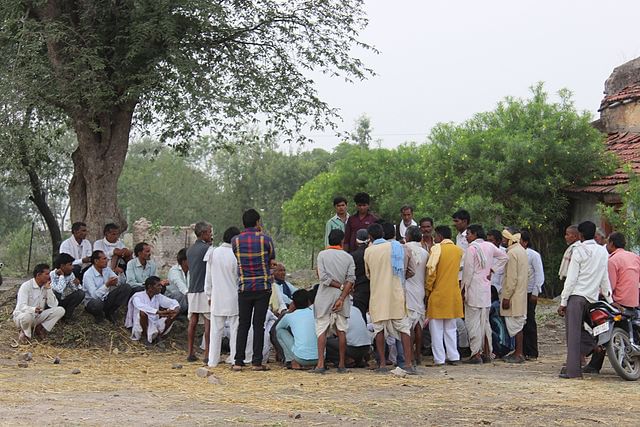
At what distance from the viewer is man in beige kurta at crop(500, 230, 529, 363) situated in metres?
12.2

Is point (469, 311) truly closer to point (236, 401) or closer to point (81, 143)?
point (236, 401)

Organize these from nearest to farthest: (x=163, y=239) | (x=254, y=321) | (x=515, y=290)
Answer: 1. (x=254, y=321)
2. (x=515, y=290)
3. (x=163, y=239)

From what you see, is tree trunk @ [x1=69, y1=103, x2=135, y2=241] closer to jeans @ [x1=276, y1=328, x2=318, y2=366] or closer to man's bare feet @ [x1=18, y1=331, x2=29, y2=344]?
man's bare feet @ [x1=18, y1=331, x2=29, y2=344]

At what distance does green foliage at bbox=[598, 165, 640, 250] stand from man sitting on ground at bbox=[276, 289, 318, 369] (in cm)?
709

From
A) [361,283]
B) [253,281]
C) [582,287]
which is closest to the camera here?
[582,287]

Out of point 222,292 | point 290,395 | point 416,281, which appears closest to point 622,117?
point 416,281

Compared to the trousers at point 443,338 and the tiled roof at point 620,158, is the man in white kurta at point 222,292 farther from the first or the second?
the tiled roof at point 620,158

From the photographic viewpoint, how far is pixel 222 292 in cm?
1152

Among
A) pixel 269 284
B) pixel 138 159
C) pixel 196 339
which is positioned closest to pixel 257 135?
pixel 196 339

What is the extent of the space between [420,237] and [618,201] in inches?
322

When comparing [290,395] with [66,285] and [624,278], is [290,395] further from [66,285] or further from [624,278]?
[66,285]

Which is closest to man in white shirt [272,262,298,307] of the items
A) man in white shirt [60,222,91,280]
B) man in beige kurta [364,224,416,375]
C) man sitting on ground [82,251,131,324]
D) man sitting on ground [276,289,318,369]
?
man sitting on ground [276,289,318,369]

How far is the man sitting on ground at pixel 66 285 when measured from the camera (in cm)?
1277

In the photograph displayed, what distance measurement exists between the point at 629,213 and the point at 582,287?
6501 millimetres
